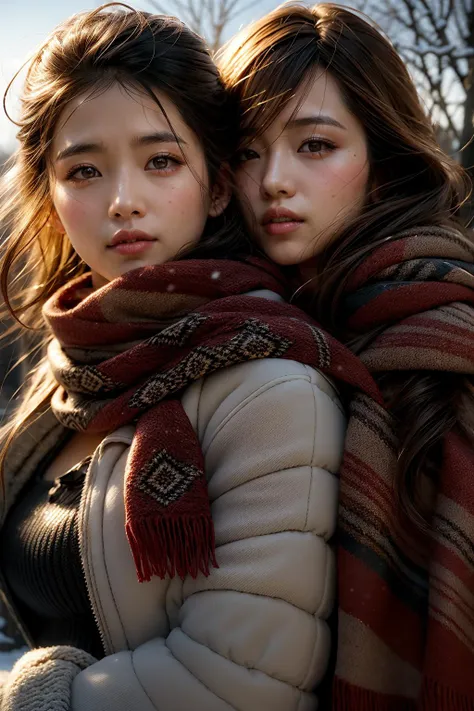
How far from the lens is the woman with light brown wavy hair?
62.6 inches

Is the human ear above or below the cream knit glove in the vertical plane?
above

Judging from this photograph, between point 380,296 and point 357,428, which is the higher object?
point 380,296

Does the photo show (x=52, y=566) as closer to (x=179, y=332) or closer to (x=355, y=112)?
(x=179, y=332)

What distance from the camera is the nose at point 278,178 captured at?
2.01 meters

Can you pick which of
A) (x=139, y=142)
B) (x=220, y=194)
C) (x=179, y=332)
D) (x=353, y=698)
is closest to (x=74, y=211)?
(x=139, y=142)

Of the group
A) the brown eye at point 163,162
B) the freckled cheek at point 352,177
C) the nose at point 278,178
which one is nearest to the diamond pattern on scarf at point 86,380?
the brown eye at point 163,162

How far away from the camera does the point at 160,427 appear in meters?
1.70

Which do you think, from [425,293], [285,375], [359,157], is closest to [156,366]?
[285,375]

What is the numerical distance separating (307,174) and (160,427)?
0.75 m

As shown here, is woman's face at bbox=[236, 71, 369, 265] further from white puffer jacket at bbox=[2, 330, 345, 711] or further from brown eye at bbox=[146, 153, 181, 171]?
white puffer jacket at bbox=[2, 330, 345, 711]

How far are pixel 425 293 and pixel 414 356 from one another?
0.16m

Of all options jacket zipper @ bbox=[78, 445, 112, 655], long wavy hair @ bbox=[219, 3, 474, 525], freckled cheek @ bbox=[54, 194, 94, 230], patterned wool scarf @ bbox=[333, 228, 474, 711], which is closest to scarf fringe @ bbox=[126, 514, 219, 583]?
jacket zipper @ bbox=[78, 445, 112, 655]

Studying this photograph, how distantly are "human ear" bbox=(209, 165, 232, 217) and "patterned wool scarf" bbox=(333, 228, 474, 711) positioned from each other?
0.61 metres

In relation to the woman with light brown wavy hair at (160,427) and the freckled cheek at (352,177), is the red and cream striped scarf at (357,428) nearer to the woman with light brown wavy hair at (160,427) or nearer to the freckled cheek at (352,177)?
the woman with light brown wavy hair at (160,427)
